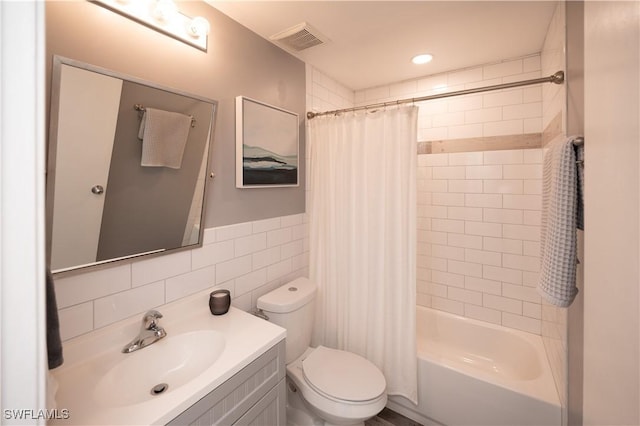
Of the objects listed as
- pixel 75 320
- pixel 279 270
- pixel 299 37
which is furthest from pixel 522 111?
pixel 75 320

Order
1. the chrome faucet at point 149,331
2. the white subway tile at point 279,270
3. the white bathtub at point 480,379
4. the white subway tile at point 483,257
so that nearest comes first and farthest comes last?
the chrome faucet at point 149,331, the white bathtub at point 480,379, the white subway tile at point 279,270, the white subway tile at point 483,257

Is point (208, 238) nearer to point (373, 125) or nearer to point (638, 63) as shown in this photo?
point (373, 125)

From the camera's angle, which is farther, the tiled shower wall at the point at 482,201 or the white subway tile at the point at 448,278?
the white subway tile at the point at 448,278

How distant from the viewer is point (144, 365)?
1.10 meters

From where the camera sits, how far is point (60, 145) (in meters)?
0.95

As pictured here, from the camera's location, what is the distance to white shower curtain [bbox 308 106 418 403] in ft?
5.74

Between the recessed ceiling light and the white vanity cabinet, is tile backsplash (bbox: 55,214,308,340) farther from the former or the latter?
the recessed ceiling light

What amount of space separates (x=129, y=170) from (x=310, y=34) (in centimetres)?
127

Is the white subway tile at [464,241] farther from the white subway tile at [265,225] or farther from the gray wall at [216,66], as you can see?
the white subway tile at [265,225]

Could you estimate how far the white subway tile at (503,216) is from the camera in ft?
6.82

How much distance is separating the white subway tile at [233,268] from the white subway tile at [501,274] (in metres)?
1.83

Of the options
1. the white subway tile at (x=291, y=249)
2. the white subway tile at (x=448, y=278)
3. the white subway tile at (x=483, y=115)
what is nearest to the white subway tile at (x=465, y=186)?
the white subway tile at (x=483, y=115)

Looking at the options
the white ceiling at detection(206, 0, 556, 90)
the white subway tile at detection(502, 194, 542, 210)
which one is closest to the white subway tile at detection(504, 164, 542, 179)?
the white subway tile at detection(502, 194, 542, 210)

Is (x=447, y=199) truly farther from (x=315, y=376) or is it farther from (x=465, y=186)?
(x=315, y=376)
